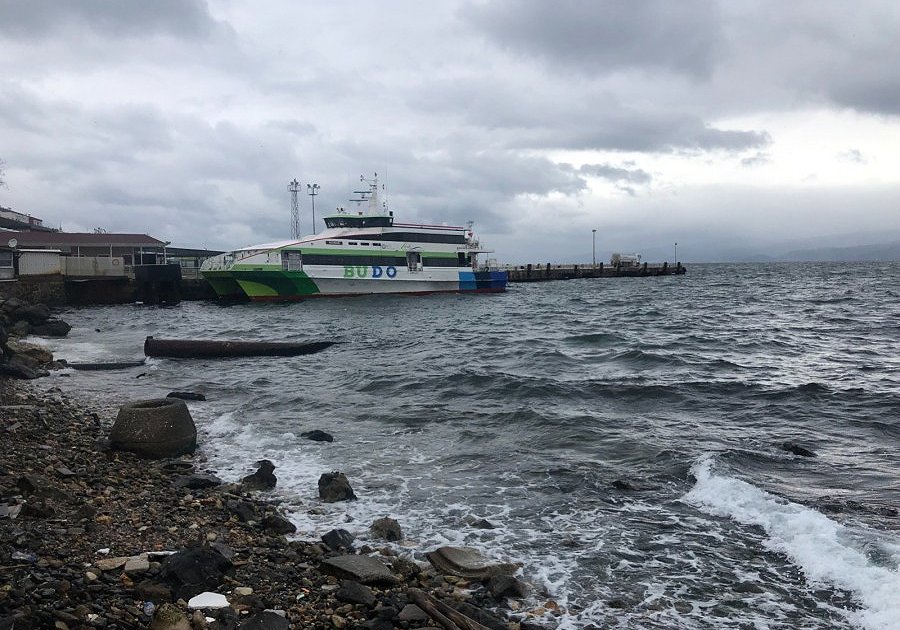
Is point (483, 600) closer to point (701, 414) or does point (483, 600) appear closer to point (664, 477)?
point (664, 477)

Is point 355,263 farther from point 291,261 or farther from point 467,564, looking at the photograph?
point 467,564

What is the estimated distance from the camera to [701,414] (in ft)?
39.0

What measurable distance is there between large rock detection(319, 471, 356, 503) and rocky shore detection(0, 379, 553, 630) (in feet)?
2.03

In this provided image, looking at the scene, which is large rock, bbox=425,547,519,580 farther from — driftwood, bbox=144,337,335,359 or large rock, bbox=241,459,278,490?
driftwood, bbox=144,337,335,359

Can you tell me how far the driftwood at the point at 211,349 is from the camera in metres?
19.4

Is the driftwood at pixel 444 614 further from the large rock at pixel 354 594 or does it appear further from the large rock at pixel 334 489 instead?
the large rock at pixel 334 489

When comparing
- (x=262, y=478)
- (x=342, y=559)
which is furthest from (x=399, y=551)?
(x=262, y=478)

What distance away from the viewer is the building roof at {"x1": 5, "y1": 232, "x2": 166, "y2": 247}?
48.7 metres

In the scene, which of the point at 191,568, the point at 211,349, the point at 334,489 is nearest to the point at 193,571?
the point at 191,568

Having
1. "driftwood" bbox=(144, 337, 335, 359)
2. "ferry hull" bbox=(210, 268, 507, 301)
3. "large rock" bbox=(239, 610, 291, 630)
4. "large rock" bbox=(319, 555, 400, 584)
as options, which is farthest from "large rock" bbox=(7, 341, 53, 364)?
"ferry hull" bbox=(210, 268, 507, 301)

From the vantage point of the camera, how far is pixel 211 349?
19531mm

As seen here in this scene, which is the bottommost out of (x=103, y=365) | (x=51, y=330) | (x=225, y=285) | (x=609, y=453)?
(x=609, y=453)

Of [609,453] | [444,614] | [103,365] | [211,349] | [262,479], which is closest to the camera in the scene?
[444,614]

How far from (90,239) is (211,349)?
4384 cm
